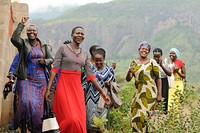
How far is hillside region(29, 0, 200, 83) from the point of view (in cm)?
9844

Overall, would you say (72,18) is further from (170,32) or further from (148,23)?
(170,32)

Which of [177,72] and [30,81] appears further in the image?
[177,72]

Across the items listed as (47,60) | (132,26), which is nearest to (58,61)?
(47,60)

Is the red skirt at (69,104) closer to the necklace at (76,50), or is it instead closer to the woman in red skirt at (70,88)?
the woman in red skirt at (70,88)

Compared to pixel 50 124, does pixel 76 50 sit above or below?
above

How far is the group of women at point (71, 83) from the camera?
4.93m

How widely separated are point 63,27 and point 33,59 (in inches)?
4074

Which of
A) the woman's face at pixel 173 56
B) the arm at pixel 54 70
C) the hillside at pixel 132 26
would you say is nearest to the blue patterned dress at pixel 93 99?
the arm at pixel 54 70

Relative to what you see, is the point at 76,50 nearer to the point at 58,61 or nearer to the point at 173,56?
the point at 58,61

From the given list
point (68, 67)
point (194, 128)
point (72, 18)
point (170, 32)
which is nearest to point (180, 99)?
point (194, 128)

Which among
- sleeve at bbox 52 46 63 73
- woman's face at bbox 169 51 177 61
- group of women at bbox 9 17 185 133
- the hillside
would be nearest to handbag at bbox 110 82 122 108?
group of women at bbox 9 17 185 133

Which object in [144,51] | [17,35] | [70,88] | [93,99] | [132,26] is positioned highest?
[132,26]

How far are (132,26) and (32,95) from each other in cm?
10407

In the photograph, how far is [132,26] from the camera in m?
108
